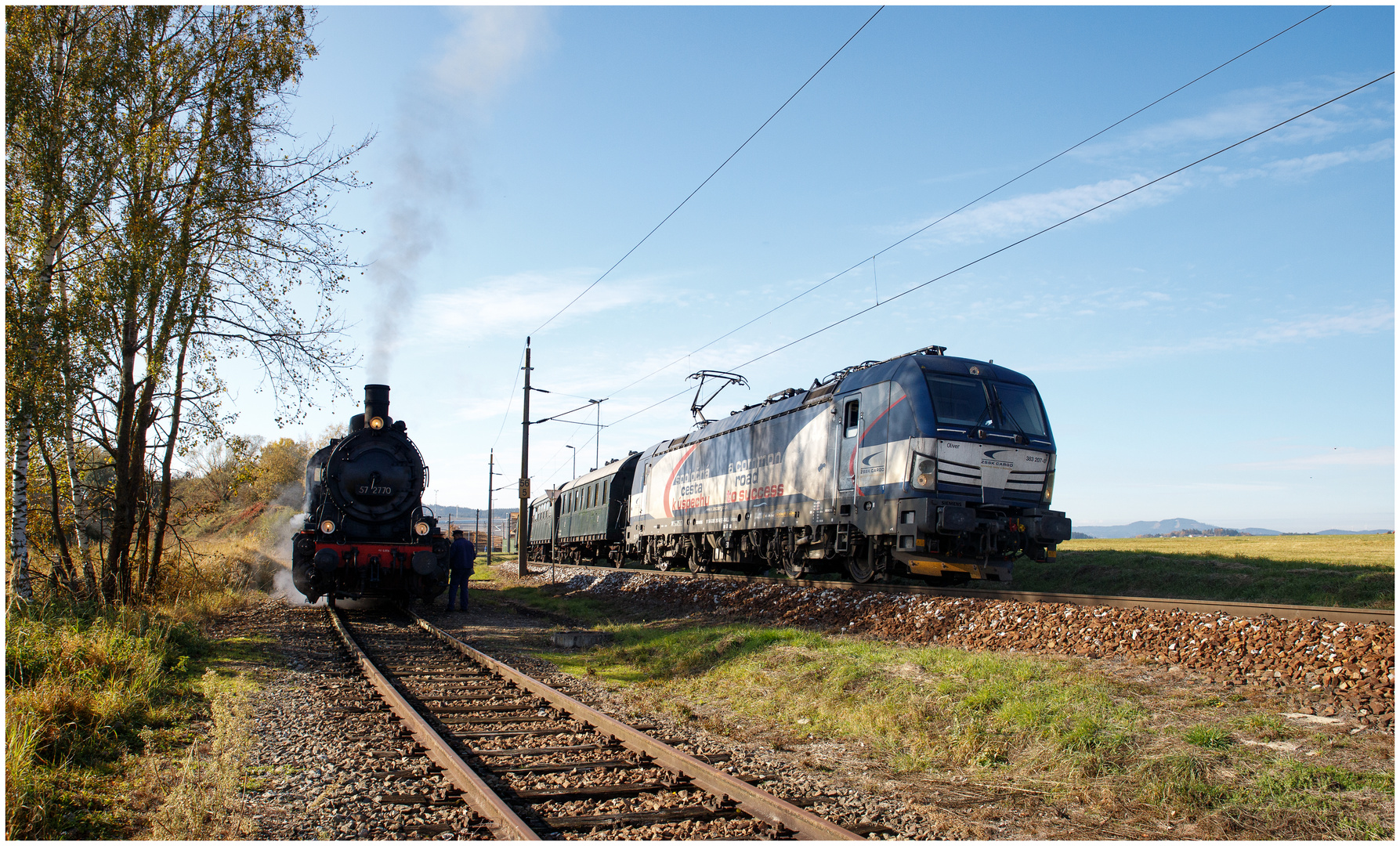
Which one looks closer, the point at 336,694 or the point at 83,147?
the point at 336,694

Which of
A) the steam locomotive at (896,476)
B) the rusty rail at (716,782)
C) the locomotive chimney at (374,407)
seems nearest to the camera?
the rusty rail at (716,782)

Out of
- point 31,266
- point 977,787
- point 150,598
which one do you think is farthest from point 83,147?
point 977,787

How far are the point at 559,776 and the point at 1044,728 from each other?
341 centimetres

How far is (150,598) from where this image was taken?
13.7 meters

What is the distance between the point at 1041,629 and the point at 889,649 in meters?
1.73

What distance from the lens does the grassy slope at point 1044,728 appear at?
454 centimetres

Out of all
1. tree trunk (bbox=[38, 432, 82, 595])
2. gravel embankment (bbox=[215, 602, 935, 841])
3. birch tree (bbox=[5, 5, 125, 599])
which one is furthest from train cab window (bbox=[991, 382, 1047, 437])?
tree trunk (bbox=[38, 432, 82, 595])

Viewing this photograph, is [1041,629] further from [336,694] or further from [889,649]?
[336,694]

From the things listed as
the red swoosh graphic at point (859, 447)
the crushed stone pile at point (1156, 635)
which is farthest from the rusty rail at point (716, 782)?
the red swoosh graphic at point (859, 447)

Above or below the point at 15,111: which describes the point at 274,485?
below

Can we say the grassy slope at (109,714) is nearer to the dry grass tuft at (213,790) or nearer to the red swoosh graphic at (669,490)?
the dry grass tuft at (213,790)

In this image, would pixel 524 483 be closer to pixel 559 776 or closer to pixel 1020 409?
pixel 1020 409

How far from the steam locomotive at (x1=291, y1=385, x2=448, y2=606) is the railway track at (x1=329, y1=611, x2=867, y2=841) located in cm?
679

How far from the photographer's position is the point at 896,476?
12297mm
